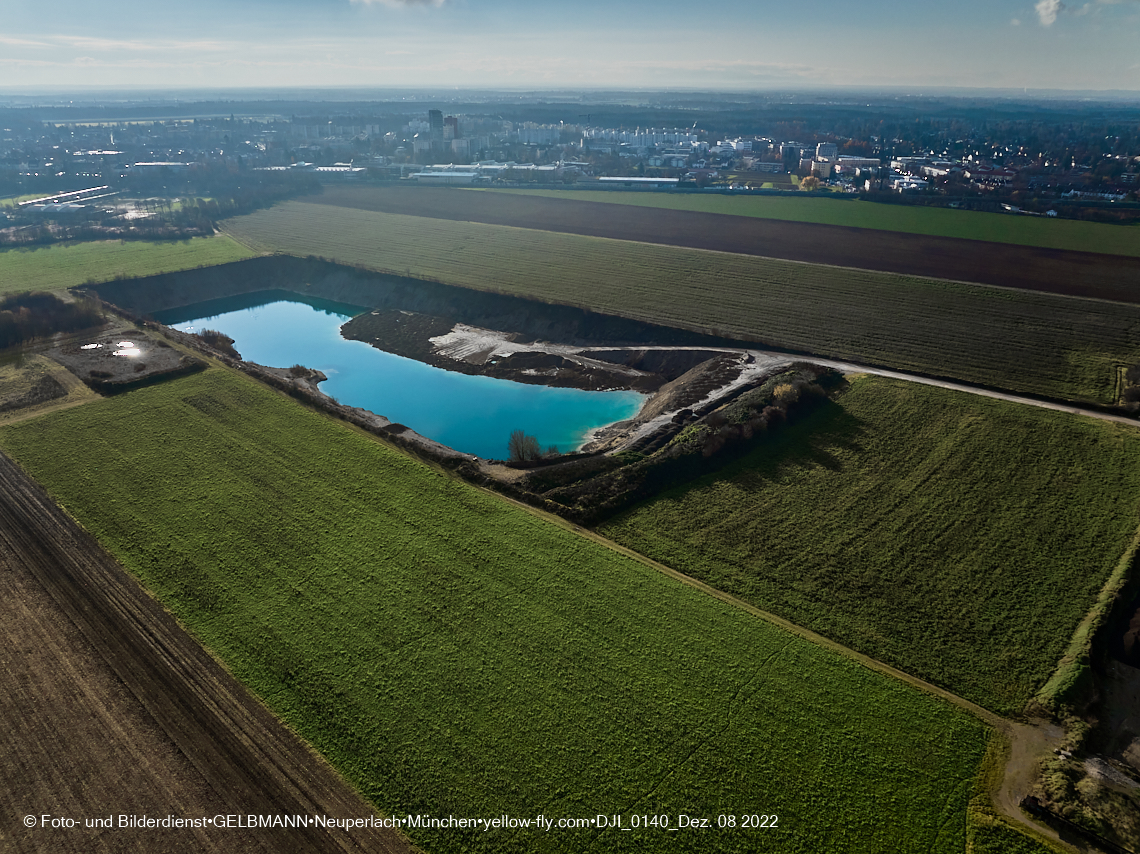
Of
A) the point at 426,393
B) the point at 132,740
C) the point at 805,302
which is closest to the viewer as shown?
the point at 132,740

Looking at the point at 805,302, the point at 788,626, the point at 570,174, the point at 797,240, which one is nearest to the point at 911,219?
the point at 797,240

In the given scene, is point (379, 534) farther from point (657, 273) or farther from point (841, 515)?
point (657, 273)

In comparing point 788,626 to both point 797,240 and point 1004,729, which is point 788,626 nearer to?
point 1004,729

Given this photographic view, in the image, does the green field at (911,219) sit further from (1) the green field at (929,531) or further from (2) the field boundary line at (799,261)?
(1) the green field at (929,531)

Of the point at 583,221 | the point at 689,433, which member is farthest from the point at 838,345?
the point at 583,221

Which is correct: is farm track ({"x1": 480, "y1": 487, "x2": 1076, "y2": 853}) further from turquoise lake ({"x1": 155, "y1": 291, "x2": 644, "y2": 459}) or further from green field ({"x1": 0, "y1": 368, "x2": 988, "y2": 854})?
turquoise lake ({"x1": 155, "y1": 291, "x2": 644, "y2": 459})

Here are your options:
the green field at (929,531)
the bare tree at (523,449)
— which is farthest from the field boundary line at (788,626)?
the bare tree at (523,449)
